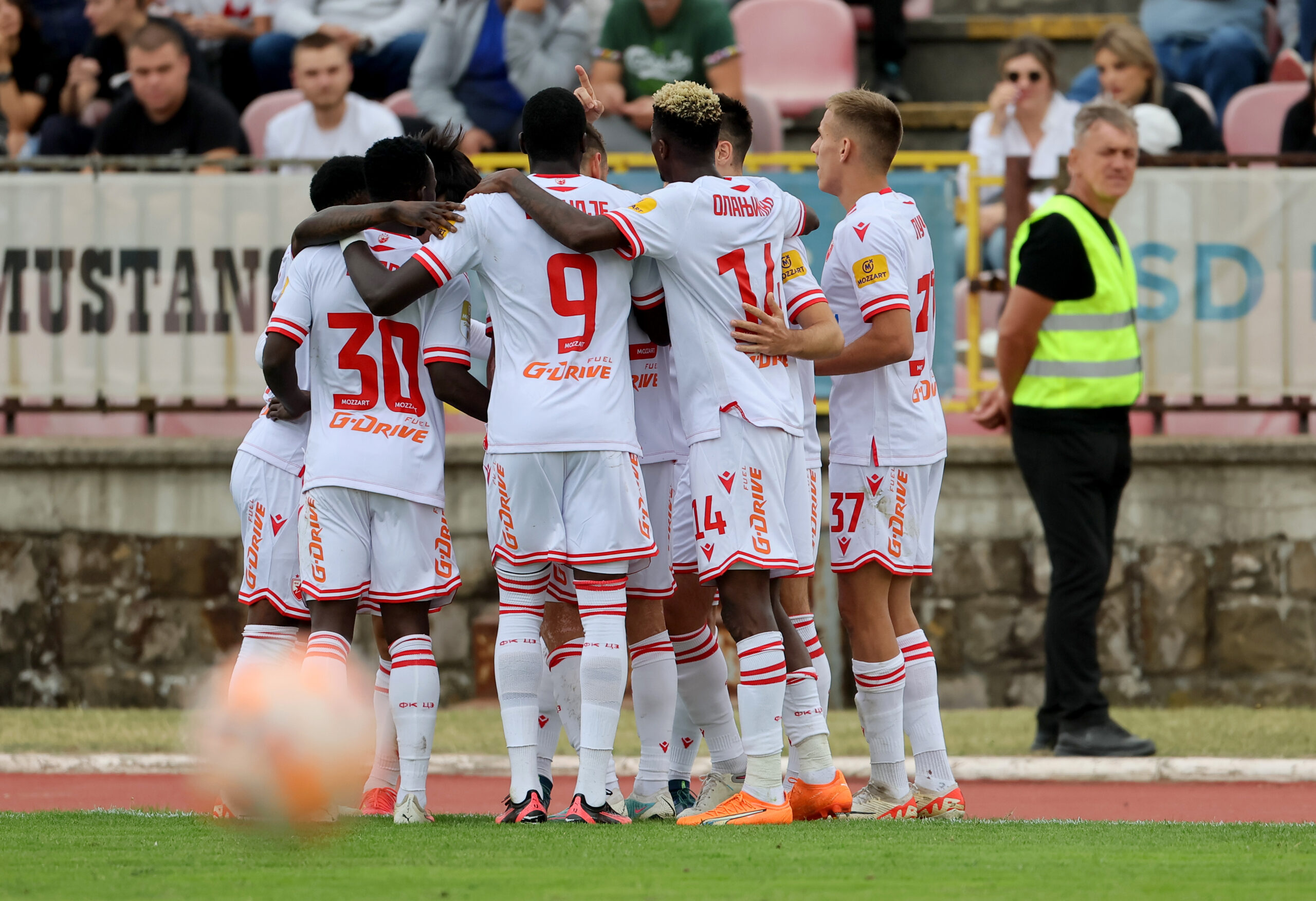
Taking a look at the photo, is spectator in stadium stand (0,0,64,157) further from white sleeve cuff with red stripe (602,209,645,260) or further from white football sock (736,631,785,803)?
white football sock (736,631,785,803)

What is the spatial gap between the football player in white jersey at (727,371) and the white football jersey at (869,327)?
349mm

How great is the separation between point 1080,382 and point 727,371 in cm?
285

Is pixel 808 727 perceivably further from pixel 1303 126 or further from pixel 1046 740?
pixel 1303 126

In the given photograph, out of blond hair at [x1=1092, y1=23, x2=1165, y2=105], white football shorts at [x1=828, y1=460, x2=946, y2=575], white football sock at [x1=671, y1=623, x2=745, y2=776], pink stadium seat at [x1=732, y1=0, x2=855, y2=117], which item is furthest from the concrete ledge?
pink stadium seat at [x1=732, y1=0, x2=855, y2=117]

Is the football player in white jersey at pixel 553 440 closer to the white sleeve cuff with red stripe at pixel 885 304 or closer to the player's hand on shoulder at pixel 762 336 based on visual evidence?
the player's hand on shoulder at pixel 762 336

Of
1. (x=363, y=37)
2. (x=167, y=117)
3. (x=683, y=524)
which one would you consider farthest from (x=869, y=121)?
(x=363, y=37)

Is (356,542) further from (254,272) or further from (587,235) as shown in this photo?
(254,272)

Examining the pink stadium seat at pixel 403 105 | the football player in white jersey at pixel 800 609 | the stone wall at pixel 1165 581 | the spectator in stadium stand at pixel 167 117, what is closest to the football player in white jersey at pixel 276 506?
the football player in white jersey at pixel 800 609

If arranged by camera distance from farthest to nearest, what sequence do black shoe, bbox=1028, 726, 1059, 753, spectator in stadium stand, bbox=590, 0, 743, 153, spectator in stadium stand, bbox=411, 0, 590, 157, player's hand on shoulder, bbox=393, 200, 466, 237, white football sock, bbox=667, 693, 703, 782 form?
spectator in stadium stand, bbox=411, 0, 590, 157
spectator in stadium stand, bbox=590, 0, 743, 153
black shoe, bbox=1028, 726, 1059, 753
white football sock, bbox=667, 693, 703, 782
player's hand on shoulder, bbox=393, 200, 466, 237

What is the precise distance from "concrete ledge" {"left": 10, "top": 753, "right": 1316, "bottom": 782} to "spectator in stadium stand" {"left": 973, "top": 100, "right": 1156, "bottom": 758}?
0.21m

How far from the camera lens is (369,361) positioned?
19.1 feet

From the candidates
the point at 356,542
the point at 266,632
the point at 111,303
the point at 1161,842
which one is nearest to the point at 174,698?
the point at 111,303

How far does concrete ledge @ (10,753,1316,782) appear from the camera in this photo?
774 centimetres

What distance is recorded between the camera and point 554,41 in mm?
12500
